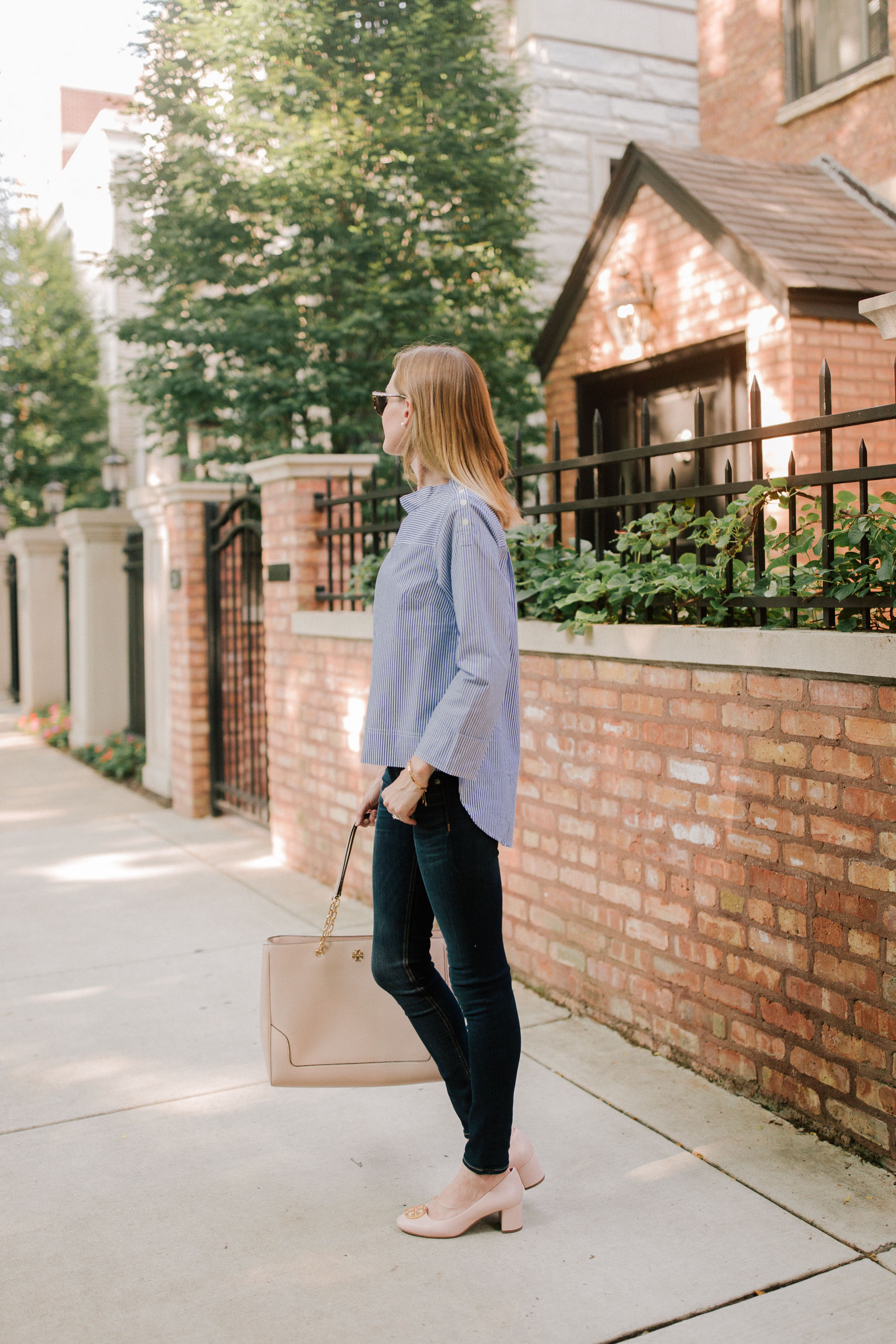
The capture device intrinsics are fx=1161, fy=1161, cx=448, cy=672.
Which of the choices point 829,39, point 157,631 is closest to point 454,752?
point 157,631

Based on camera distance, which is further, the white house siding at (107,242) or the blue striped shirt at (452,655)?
the white house siding at (107,242)

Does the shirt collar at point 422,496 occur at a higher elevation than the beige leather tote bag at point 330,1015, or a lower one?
higher

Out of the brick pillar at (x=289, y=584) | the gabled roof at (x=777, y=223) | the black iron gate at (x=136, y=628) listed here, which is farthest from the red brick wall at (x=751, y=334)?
the black iron gate at (x=136, y=628)

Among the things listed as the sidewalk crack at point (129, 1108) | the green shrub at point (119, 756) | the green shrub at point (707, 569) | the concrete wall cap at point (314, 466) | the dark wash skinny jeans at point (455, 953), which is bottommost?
the sidewalk crack at point (129, 1108)

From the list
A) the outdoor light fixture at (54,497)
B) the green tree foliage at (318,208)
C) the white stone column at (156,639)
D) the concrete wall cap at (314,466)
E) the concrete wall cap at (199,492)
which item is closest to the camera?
the concrete wall cap at (314,466)

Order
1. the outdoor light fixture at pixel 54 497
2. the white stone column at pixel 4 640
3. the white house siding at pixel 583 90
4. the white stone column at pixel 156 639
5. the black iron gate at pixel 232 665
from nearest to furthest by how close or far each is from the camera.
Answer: the black iron gate at pixel 232 665 < the white stone column at pixel 156 639 < the white house siding at pixel 583 90 < the outdoor light fixture at pixel 54 497 < the white stone column at pixel 4 640

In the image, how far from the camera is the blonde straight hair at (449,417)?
2.53 metres

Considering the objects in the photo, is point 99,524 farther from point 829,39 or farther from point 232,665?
point 829,39

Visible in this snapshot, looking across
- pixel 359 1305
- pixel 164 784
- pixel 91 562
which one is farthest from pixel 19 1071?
pixel 91 562

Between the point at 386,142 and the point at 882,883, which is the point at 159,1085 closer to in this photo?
the point at 882,883

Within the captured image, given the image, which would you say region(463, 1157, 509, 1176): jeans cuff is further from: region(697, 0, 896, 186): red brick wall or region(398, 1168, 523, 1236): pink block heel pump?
region(697, 0, 896, 186): red brick wall

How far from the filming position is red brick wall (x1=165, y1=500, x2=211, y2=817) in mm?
7645

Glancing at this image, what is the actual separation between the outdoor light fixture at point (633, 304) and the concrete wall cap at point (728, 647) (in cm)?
521

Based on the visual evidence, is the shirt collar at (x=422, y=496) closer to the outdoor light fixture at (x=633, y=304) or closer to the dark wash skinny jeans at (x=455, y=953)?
the dark wash skinny jeans at (x=455, y=953)
